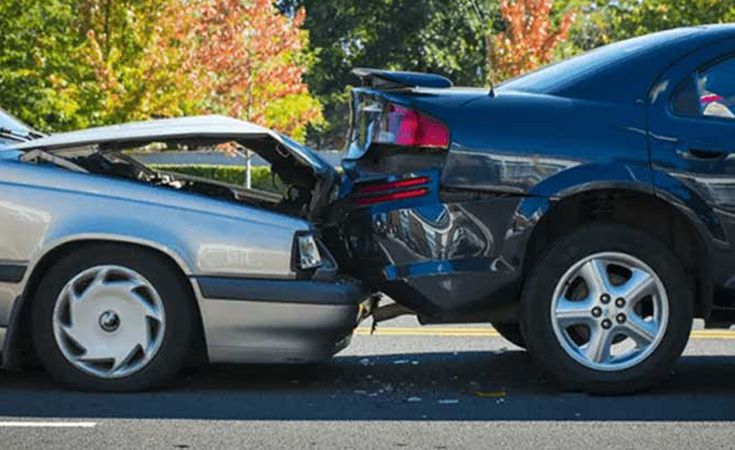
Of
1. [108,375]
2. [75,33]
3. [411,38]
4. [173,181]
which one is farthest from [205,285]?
[411,38]

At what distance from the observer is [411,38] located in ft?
178

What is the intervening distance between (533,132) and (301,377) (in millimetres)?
1664

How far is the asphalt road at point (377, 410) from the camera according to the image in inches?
202

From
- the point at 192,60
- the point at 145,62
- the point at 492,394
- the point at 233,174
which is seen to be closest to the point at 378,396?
the point at 492,394

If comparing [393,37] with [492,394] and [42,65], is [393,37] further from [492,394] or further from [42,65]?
[492,394]

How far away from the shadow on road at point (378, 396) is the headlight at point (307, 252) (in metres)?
0.59

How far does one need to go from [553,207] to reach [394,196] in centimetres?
72

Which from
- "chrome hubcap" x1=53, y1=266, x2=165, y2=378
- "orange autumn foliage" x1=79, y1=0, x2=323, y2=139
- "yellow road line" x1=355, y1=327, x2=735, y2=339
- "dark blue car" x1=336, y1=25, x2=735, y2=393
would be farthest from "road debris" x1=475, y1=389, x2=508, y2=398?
"orange autumn foliage" x1=79, y1=0, x2=323, y2=139

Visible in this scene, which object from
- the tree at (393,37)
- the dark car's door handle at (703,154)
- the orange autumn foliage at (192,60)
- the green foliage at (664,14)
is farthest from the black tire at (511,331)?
the tree at (393,37)

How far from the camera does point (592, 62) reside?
6359 millimetres

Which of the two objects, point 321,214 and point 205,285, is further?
point 321,214

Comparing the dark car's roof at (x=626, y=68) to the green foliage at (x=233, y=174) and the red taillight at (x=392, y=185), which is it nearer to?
the red taillight at (x=392, y=185)

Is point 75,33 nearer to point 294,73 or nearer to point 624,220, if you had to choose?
point 294,73

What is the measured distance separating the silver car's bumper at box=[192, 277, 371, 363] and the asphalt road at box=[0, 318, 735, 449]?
8.9 inches
